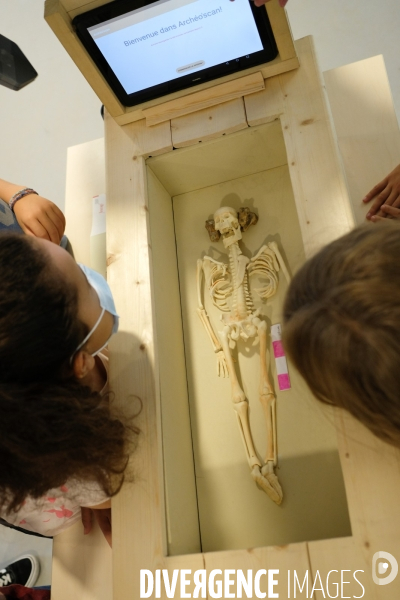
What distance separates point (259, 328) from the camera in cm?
130

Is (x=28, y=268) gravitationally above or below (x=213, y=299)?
below

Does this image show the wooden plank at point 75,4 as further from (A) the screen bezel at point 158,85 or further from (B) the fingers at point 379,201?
(B) the fingers at point 379,201

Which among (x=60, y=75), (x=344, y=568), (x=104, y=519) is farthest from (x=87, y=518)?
(x=60, y=75)

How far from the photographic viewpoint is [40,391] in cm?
81

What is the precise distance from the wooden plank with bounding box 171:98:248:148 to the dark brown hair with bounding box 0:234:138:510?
0.59 metres

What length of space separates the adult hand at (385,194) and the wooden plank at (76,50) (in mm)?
676

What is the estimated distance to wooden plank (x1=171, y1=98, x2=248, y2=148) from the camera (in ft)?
4.07

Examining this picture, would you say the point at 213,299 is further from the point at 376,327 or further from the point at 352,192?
the point at 376,327

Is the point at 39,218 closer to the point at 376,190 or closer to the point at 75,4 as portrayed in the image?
the point at 75,4

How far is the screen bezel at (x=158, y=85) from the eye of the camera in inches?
43.2

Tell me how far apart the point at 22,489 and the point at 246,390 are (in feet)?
2.10

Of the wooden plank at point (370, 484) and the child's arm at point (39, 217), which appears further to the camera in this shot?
the child's arm at point (39, 217)

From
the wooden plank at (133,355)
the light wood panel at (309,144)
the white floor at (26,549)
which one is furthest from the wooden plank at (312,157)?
the white floor at (26,549)

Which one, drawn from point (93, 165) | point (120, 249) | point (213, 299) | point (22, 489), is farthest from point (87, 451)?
point (93, 165)
